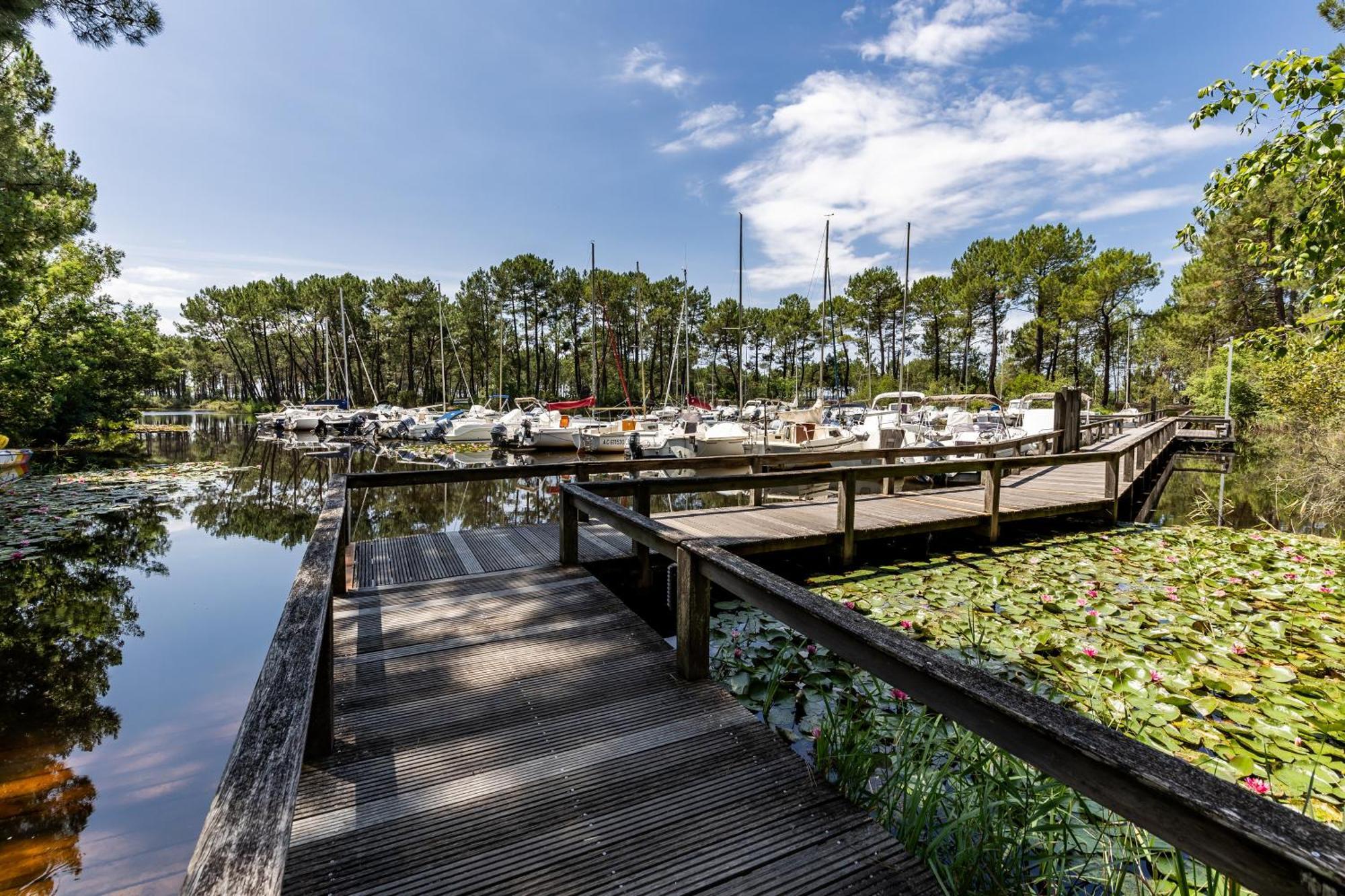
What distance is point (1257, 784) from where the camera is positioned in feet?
8.96

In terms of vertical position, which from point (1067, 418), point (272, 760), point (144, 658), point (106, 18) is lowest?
point (144, 658)

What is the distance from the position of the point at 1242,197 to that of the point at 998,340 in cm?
4602

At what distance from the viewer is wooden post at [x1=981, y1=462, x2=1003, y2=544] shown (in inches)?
287

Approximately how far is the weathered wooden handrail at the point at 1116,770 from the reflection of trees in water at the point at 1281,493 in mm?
11238

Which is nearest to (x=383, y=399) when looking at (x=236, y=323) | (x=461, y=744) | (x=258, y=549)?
(x=236, y=323)

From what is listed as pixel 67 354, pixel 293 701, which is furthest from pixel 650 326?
pixel 293 701

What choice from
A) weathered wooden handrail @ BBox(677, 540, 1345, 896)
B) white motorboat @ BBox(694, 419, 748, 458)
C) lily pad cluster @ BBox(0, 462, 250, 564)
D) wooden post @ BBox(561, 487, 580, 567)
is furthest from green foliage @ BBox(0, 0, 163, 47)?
white motorboat @ BBox(694, 419, 748, 458)

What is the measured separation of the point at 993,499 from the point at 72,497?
681 inches

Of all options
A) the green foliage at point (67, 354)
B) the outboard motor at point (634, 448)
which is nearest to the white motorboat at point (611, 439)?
the outboard motor at point (634, 448)

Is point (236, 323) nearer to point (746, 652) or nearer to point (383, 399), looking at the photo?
point (383, 399)

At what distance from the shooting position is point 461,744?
244 centimetres

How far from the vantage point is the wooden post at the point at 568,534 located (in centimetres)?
480

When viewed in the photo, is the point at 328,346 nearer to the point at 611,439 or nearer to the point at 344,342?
the point at 344,342

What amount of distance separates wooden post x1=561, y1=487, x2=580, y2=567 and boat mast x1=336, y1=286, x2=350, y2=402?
133ft
